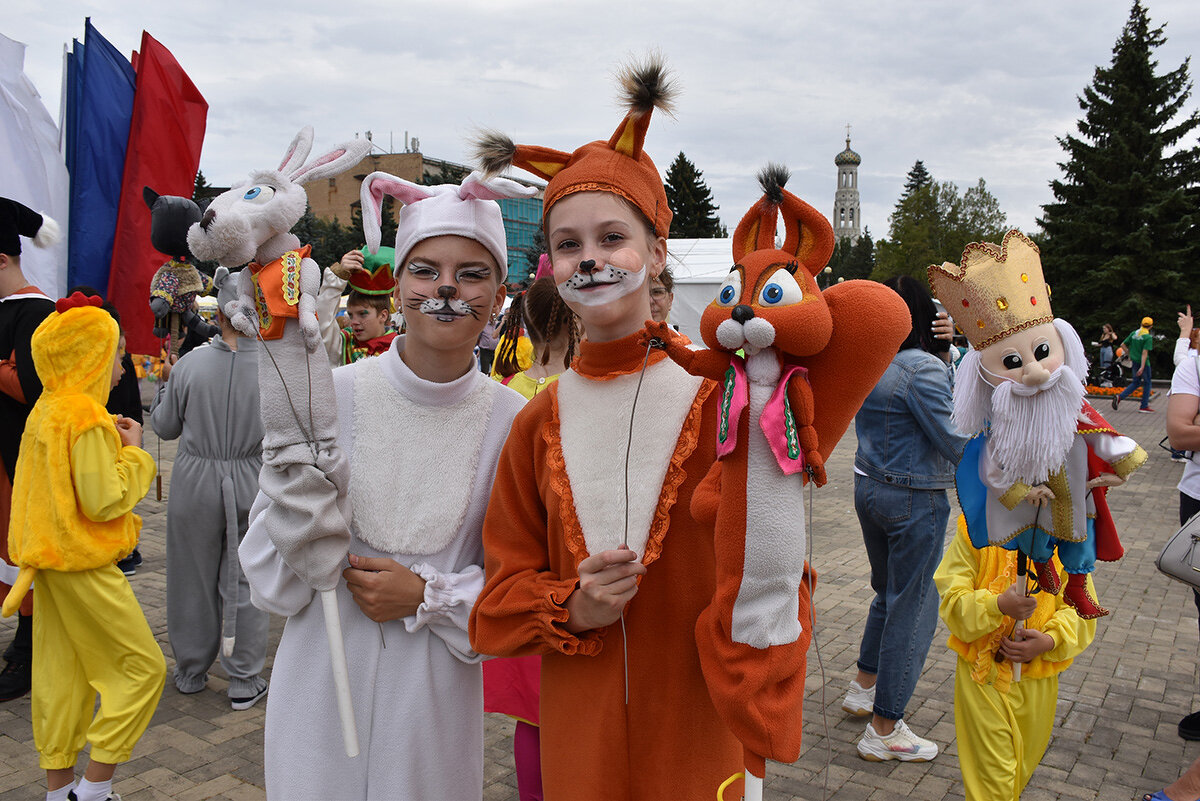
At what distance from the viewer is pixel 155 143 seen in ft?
18.2

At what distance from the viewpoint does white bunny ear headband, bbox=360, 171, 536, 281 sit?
2.17 meters

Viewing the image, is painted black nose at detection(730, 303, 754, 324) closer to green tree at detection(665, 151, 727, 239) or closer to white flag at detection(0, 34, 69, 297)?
white flag at detection(0, 34, 69, 297)

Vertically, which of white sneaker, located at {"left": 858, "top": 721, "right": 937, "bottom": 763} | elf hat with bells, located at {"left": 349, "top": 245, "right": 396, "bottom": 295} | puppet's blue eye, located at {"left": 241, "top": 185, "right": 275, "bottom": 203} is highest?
puppet's blue eye, located at {"left": 241, "top": 185, "right": 275, "bottom": 203}

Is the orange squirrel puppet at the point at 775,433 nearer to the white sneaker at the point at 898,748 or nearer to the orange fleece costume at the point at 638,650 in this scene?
the orange fleece costume at the point at 638,650

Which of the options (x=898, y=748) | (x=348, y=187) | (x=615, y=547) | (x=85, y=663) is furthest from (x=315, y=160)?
(x=348, y=187)

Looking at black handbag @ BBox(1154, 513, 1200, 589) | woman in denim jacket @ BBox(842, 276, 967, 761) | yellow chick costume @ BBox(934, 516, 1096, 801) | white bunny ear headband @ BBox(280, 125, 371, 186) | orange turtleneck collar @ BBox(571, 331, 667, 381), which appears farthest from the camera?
woman in denim jacket @ BBox(842, 276, 967, 761)

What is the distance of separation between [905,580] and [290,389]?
3.13 metres

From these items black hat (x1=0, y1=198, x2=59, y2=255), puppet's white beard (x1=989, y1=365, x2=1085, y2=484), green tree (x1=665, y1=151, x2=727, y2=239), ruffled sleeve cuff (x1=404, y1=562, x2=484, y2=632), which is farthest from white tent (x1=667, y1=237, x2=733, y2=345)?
green tree (x1=665, y1=151, x2=727, y2=239)

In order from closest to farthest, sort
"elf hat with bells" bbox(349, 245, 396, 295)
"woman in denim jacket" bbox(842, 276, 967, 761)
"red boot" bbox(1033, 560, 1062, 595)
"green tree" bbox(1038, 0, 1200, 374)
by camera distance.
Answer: "red boot" bbox(1033, 560, 1062, 595)
"woman in denim jacket" bbox(842, 276, 967, 761)
"elf hat with bells" bbox(349, 245, 396, 295)
"green tree" bbox(1038, 0, 1200, 374)

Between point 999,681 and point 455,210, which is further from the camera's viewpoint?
point 999,681

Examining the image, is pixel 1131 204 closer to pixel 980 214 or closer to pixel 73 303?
pixel 980 214

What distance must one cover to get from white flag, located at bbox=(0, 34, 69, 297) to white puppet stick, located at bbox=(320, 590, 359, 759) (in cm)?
478

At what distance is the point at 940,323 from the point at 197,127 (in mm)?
4809

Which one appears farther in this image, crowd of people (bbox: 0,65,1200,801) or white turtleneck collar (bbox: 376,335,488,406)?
white turtleneck collar (bbox: 376,335,488,406)
